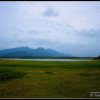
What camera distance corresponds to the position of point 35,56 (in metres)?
4.91

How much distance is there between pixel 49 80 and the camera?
4.53 metres

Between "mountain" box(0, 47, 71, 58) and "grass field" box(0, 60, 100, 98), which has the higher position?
"mountain" box(0, 47, 71, 58)

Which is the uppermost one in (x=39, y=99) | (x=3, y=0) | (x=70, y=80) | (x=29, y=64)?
(x=3, y=0)

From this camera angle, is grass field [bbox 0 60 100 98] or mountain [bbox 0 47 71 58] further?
mountain [bbox 0 47 71 58]

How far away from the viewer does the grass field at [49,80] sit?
4422mm

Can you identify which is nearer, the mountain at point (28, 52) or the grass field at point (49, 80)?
the grass field at point (49, 80)

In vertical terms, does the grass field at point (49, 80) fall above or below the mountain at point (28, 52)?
below

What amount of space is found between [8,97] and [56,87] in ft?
2.80

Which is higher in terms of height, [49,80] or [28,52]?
[28,52]

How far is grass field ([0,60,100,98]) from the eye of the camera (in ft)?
14.5

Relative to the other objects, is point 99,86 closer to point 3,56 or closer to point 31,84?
point 31,84

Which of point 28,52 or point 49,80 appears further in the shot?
point 28,52

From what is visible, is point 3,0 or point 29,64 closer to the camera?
point 3,0

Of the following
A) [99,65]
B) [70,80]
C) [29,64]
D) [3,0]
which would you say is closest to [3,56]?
[29,64]
